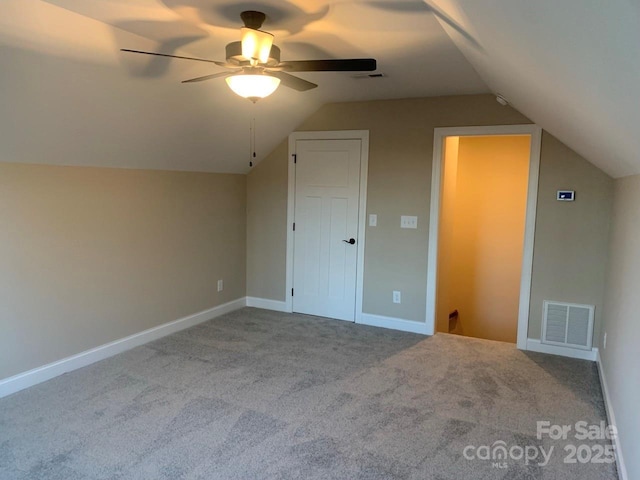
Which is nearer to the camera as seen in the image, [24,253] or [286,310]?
[24,253]

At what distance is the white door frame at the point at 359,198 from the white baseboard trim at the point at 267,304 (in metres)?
0.08

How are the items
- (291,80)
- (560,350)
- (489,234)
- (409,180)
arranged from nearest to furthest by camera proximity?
(291,80), (560,350), (409,180), (489,234)

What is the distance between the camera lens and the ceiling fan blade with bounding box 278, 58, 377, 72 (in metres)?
2.22

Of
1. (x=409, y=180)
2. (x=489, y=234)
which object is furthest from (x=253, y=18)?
Result: (x=489, y=234)

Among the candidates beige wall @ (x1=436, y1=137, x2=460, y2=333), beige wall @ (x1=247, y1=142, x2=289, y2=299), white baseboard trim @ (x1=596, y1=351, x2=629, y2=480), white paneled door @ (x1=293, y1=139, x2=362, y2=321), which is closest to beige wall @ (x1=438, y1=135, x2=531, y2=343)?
beige wall @ (x1=436, y1=137, x2=460, y2=333)

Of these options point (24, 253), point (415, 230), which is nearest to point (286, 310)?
point (415, 230)

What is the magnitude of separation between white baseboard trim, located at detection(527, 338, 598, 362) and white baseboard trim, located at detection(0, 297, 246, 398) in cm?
321

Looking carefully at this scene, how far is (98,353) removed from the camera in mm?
3748

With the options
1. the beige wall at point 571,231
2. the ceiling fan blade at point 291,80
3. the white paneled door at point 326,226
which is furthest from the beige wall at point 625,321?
the white paneled door at point 326,226

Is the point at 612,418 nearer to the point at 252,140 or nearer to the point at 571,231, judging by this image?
the point at 571,231

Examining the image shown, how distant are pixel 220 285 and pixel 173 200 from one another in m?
1.19

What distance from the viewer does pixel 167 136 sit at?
381 centimetres

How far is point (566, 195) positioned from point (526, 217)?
1.20 feet

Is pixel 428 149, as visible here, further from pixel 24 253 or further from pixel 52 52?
pixel 24 253
